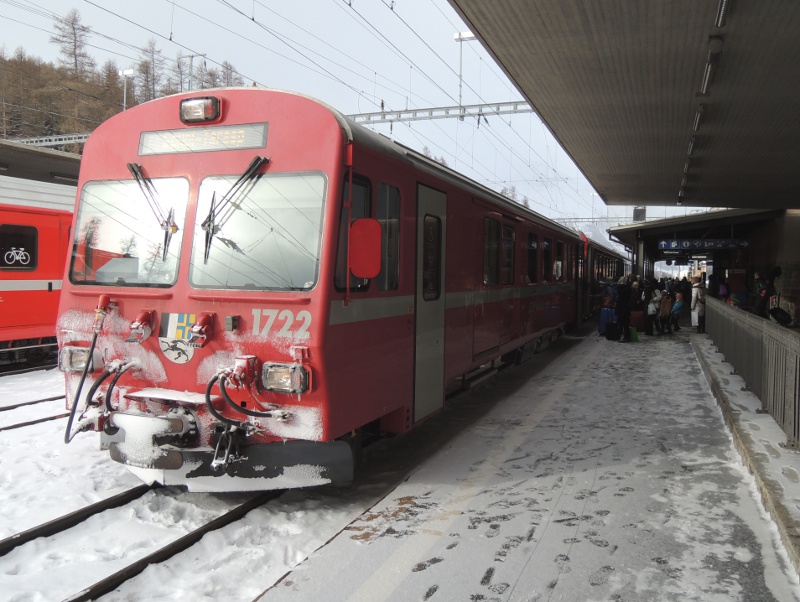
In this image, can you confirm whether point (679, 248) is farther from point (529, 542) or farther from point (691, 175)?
point (529, 542)

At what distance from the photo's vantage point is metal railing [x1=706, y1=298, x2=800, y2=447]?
235 inches

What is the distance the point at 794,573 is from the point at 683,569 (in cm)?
60

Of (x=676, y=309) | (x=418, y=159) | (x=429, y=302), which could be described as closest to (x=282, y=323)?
(x=429, y=302)

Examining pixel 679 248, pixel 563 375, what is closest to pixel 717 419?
pixel 563 375

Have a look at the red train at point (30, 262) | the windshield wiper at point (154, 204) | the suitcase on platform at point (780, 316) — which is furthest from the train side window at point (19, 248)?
the suitcase on platform at point (780, 316)

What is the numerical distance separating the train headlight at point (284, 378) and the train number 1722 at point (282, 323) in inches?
8.7

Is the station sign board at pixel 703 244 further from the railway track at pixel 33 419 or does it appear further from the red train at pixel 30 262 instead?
the railway track at pixel 33 419

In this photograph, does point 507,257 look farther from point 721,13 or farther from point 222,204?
→ point 222,204

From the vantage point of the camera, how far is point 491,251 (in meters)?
8.75

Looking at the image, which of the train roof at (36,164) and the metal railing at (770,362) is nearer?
the metal railing at (770,362)

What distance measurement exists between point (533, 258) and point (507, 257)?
76.7 inches

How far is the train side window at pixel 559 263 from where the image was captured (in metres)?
13.8

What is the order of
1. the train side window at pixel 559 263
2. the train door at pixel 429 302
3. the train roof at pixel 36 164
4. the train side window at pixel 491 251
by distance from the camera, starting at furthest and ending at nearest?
the train side window at pixel 559 263, the train roof at pixel 36 164, the train side window at pixel 491 251, the train door at pixel 429 302

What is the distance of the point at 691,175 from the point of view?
18391 mm
